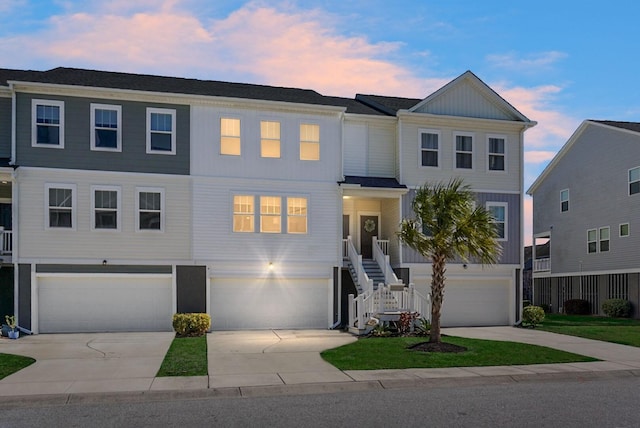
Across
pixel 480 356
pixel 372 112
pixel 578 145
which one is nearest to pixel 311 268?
pixel 372 112

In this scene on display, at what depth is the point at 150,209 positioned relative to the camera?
869 inches

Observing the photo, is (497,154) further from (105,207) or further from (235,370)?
(235,370)

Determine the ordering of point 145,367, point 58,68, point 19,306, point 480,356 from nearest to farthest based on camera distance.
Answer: point 145,367 → point 480,356 → point 19,306 → point 58,68

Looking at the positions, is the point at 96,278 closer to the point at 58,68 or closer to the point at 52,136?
the point at 52,136

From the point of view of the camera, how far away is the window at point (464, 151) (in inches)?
1001

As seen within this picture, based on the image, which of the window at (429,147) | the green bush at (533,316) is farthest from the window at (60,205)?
the green bush at (533,316)

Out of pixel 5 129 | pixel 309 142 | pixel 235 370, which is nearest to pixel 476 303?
pixel 309 142

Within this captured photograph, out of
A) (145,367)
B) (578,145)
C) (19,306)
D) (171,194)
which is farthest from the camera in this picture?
(578,145)

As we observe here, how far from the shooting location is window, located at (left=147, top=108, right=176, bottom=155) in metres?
22.2

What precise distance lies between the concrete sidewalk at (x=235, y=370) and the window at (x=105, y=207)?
394cm

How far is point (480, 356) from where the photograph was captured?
15.6 m

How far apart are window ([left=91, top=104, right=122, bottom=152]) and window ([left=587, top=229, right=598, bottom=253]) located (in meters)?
25.8

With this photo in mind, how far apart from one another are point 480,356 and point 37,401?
1012 cm

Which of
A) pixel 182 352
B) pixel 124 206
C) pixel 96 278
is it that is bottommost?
pixel 182 352
